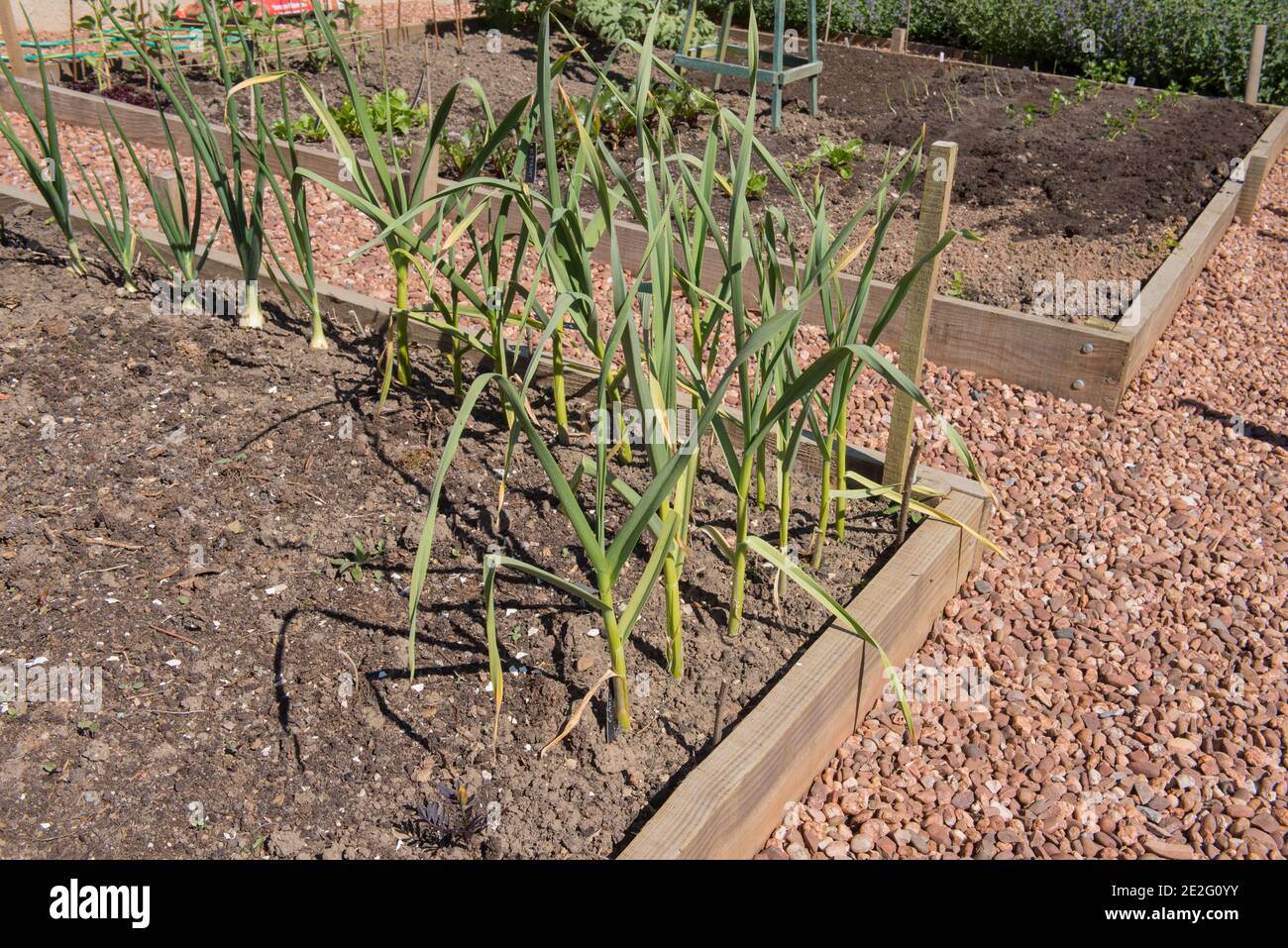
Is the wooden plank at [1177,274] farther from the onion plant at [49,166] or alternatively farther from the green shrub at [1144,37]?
the onion plant at [49,166]

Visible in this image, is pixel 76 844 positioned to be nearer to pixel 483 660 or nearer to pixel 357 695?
pixel 357 695

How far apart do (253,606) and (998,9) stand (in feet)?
24.3

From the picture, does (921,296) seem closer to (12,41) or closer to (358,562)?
(358,562)

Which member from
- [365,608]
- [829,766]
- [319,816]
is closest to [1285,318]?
[829,766]

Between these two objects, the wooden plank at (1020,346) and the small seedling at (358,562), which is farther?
the wooden plank at (1020,346)

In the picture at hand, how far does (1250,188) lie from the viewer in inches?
204

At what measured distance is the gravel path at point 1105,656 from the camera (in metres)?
2.13

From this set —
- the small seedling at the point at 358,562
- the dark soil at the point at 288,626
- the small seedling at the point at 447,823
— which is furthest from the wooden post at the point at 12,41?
the small seedling at the point at 447,823

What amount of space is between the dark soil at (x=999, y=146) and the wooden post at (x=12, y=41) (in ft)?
2.91

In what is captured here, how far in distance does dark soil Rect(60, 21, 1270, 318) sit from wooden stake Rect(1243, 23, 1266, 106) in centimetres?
13

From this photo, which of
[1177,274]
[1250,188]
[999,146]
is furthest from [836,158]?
[1250,188]

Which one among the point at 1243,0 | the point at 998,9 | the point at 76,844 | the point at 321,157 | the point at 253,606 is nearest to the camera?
the point at 76,844

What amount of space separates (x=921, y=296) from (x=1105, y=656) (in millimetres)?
930

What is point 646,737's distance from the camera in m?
2.07
